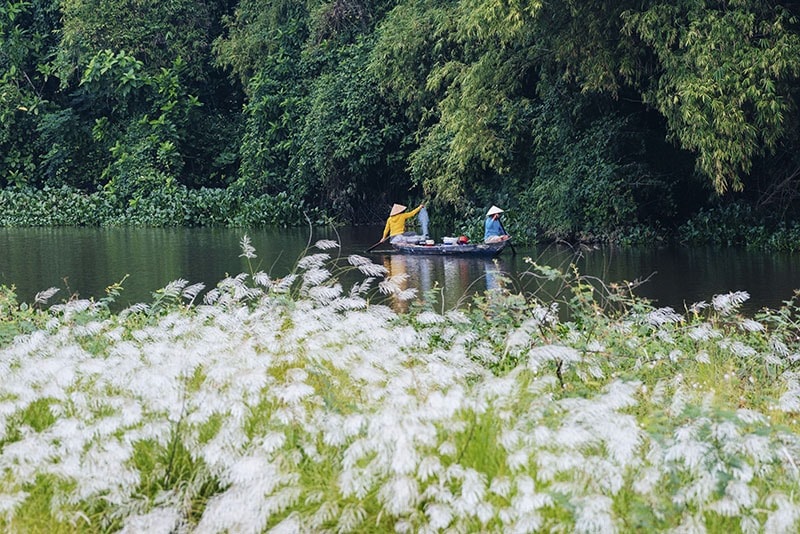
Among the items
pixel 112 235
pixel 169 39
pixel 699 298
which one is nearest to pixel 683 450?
pixel 699 298

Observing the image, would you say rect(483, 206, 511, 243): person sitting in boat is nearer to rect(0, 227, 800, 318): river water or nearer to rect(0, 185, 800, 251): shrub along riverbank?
rect(0, 227, 800, 318): river water

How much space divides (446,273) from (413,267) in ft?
3.80

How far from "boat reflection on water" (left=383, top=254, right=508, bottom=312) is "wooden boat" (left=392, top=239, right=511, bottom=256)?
4.7 inches

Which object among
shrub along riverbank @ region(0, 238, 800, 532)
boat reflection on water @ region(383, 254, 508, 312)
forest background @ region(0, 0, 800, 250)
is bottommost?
boat reflection on water @ region(383, 254, 508, 312)

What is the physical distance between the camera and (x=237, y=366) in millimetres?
4844

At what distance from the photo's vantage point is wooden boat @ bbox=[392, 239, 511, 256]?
20.5 metres

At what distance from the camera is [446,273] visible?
18.5m

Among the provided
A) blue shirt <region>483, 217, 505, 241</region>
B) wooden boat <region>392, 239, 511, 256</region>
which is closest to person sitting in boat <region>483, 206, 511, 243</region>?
blue shirt <region>483, 217, 505, 241</region>

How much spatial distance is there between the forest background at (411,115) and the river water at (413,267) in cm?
146

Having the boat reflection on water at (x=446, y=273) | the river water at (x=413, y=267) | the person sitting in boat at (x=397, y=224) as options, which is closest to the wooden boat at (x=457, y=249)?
the boat reflection on water at (x=446, y=273)

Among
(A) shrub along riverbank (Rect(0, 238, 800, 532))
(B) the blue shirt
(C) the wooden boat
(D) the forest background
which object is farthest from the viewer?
(B) the blue shirt

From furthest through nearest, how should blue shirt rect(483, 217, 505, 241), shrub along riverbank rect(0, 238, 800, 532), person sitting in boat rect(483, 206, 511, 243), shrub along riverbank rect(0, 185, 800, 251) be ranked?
shrub along riverbank rect(0, 185, 800, 251) → blue shirt rect(483, 217, 505, 241) → person sitting in boat rect(483, 206, 511, 243) → shrub along riverbank rect(0, 238, 800, 532)

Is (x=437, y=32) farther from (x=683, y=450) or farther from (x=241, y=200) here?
(x=683, y=450)

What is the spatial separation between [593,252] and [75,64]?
2293cm
